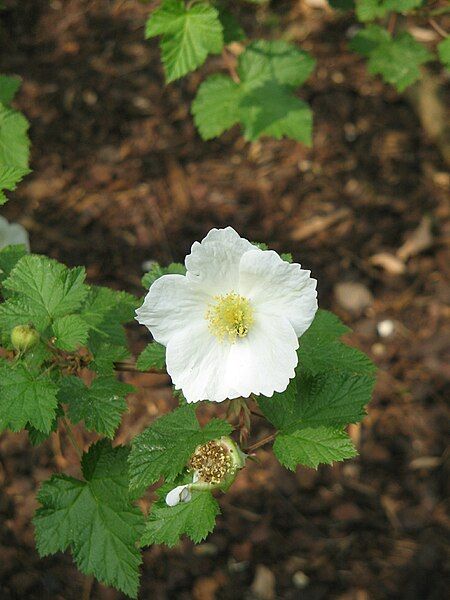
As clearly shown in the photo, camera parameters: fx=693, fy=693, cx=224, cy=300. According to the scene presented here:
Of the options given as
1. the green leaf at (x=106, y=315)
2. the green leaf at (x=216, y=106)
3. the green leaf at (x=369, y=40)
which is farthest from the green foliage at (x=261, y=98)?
the green leaf at (x=106, y=315)

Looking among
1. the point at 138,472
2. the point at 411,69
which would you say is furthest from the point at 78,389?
the point at 411,69

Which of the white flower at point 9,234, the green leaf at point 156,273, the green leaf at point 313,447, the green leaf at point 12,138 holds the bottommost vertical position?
the green leaf at point 313,447

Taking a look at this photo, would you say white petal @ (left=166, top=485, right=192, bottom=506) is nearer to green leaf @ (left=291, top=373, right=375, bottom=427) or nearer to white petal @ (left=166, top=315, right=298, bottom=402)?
white petal @ (left=166, top=315, right=298, bottom=402)

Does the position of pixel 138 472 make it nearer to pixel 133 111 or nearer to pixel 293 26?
pixel 133 111

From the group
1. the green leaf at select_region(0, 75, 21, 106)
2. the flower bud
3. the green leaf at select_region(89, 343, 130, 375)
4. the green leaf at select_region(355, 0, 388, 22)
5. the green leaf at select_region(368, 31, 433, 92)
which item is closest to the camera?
the flower bud

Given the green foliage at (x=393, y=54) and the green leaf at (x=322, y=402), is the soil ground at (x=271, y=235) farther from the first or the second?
the green leaf at (x=322, y=402)

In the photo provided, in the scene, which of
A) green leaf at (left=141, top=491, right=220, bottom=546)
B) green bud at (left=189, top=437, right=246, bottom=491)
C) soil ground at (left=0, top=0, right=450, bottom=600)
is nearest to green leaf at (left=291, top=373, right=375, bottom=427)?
green bud at (left=189, top=437, right=246, bottom=491)

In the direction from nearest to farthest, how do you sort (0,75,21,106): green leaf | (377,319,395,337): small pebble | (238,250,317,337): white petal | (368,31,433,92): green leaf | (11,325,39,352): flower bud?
(238,250,317,337): white petal < (11,325,39,352): flower bud < (0,75,21,106): green leaf < (368,31,433,92): green leaf < (377,319,395,337): small pebble
